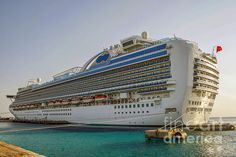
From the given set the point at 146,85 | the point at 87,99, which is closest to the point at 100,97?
the point at 87,99

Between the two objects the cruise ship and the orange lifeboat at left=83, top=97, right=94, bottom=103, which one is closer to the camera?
the cruise ship

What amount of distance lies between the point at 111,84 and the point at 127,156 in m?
30.3

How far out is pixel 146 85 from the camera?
4231 cm

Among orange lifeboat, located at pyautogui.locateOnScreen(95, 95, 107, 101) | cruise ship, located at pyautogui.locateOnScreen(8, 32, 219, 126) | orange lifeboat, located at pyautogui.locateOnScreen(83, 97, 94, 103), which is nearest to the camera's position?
cruise ship, located at pyautogui.locateOnScreen(8, 32, 219, 126)

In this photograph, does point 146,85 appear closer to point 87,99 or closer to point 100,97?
point 100,97

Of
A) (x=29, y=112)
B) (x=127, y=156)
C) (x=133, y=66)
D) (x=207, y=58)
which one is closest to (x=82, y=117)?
(x=133, y=66)

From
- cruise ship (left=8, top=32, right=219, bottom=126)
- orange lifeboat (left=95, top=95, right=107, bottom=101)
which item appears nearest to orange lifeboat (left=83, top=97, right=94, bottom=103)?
cruise ship (left=8, top=32, right=219, bottom=126)

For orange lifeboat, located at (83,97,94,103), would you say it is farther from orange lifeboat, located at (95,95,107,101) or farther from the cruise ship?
orange lifeboat, located at (95,95,107,101)

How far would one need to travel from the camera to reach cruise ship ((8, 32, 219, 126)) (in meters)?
38.5

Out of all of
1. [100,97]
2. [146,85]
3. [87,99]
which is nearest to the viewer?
[146,85]

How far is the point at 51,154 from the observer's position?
2252 cm

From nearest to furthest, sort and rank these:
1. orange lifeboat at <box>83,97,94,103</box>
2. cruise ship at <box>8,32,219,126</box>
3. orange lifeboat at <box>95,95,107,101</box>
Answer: cruise ship at <box>8,32,219,126</box> → orange lifeboat at <box>95,95,107,101</box> → orange lifeboat at <box>83,97,94,103</box>

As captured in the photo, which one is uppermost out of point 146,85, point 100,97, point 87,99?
point 146,85

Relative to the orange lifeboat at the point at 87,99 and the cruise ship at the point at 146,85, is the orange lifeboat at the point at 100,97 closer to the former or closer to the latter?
the cruise ship at the point at 146,85
